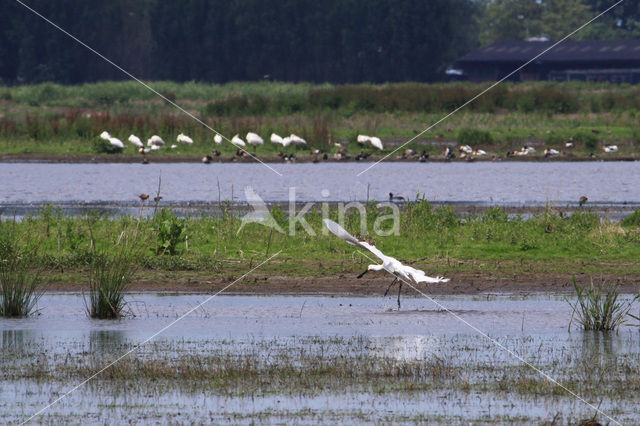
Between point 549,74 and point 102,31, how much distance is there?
115 feet

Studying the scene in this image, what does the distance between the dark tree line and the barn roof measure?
13.0 ft

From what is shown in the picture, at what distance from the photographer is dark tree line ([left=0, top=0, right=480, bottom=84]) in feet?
261

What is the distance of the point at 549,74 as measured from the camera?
80375 mm

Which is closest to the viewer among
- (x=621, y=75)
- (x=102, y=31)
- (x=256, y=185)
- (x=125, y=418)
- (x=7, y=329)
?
(x=125, y=418)

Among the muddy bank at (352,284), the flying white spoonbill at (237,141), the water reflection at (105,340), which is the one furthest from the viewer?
the flying white spoonbill at (237,141)

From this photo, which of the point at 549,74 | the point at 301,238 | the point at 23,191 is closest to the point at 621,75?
the point at 549,74

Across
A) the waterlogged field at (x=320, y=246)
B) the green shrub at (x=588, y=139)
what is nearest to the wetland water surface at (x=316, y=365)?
the waterlogged field at (x=320, y=246)

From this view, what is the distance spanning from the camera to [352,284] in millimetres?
16219

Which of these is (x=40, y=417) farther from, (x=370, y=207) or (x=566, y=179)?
(x=566, y=179)

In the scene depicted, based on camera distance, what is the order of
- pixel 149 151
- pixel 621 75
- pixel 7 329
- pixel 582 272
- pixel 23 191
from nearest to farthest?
pixel 7 329 → pixel 582 272 → pixel 23 191 → pixel 149 151 → pixel 621 75

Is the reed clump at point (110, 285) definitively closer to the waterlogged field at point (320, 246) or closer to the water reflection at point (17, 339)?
the water reflection at point (17, 339)

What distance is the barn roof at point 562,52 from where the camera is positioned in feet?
253

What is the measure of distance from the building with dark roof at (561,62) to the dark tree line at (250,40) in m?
3.37
